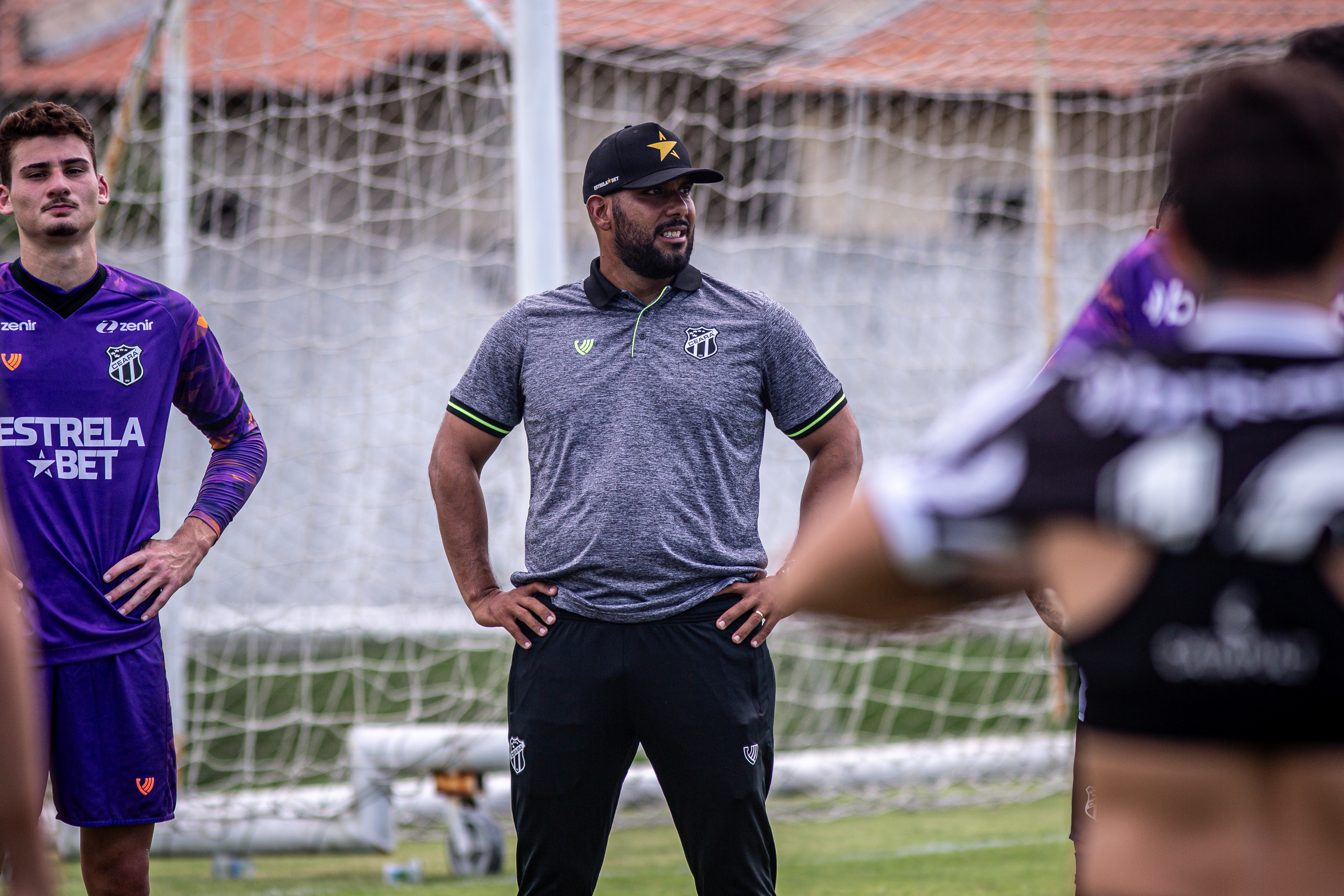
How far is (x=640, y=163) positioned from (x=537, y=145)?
5.00 feet

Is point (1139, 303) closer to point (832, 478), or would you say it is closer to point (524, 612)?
point (832, 478)

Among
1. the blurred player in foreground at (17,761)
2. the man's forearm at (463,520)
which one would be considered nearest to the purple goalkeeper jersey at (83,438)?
the man's forearm at (463,520)

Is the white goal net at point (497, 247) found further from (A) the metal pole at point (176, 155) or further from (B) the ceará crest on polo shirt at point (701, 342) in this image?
(B) the ceará crest on polo shirt at point (701, 342)

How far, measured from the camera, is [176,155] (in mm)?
5641

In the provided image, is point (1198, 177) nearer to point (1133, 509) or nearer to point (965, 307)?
point (1133, 509)

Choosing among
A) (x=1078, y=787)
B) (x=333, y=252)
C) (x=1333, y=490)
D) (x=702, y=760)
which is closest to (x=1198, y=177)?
(x=1333, y=490)

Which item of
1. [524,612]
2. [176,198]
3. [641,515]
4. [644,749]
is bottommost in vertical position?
[644,749]

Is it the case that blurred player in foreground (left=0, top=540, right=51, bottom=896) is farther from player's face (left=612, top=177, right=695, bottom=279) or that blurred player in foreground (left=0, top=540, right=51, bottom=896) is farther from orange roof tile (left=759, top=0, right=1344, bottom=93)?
orange roof tile (left=759, top=0, right=1344, bottom=93)

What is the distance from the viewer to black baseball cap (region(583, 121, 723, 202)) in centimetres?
337

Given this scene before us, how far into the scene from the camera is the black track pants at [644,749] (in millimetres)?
3150

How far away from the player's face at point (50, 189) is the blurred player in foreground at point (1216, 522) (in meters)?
2.55

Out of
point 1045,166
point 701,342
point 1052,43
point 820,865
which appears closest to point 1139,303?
point 701,342

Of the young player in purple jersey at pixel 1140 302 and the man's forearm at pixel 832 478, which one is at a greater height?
the young player in purple jersey at pixel 1140 302

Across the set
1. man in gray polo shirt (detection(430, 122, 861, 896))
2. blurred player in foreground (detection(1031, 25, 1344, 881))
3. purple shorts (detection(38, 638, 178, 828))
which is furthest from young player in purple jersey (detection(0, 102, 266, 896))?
blurred player in foreground (detection(1031, 25, 1344, 881))
